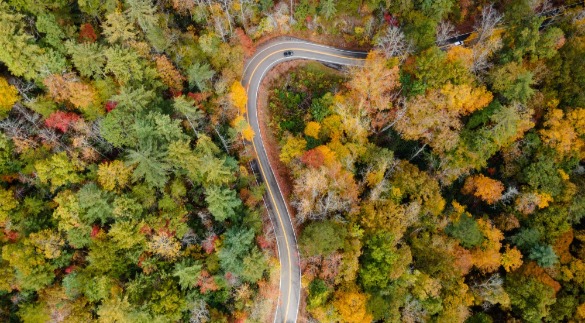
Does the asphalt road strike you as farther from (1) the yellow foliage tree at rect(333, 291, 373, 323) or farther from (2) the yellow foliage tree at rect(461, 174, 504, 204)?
(2) the yellow foliage tree at rect(461, 174, 504, 204)

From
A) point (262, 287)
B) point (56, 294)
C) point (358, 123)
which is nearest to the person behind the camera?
point (56, 294)

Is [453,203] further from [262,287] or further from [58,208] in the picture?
[58,208]

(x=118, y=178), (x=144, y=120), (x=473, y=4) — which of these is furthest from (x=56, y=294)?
(x=473, y=4)

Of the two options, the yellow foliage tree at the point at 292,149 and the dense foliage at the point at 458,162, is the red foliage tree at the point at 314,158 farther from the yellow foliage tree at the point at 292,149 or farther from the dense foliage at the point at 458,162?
the yellow foliage tree at the point at 292,149

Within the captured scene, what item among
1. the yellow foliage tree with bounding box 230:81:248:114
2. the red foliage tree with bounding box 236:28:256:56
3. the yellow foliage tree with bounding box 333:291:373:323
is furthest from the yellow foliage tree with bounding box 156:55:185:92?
the yellow foliage tree with bounding box 333:291:373:323

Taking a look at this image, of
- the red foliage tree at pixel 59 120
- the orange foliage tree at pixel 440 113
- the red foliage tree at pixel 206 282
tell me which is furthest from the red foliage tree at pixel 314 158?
the red foliage tree at pixel 59 120

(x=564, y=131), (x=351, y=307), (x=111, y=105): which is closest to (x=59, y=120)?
(x=111, y=105)

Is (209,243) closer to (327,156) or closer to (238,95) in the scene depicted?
(327,156)
